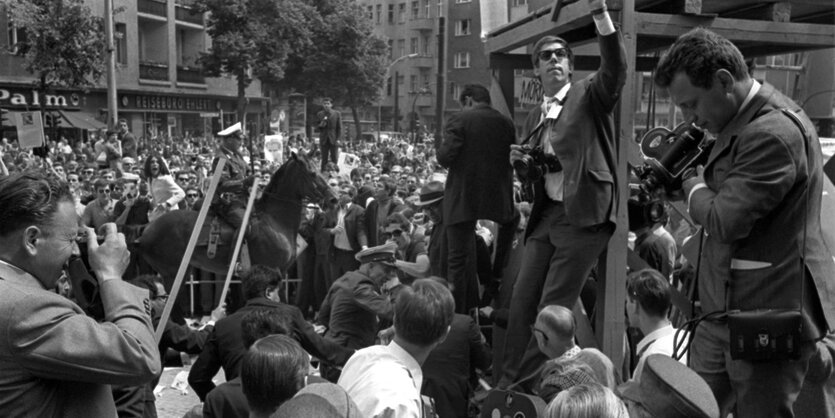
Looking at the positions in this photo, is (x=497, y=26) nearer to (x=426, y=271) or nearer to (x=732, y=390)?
(x=426, y=271)

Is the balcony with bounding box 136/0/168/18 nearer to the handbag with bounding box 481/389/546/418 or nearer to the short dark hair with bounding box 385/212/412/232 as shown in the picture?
the short dark hair with bounding box 385/212/412/232

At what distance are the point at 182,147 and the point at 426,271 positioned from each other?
1163 inches

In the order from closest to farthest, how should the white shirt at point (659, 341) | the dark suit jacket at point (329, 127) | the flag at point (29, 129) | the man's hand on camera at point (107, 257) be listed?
the man's hand on camera at point (107, 257) → the white shirt at point (659, 341) → the flag at point (29, 129) → the dark suit jacket at point (329, 127)

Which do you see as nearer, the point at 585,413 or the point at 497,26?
the point at 585,413

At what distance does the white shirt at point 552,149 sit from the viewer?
5.35 m

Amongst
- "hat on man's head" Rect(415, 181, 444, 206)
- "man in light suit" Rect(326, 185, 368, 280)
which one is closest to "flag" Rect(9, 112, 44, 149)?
"man in light suit" Rect(326, 185, 368, 280)

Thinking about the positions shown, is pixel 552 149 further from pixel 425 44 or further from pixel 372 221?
pixel 425 44

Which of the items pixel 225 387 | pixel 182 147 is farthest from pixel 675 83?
pixel 182 147

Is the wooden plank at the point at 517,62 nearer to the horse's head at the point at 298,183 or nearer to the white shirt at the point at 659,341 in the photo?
the white shirt at the point at 659,341

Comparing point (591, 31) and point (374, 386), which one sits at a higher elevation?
point (591, 31)

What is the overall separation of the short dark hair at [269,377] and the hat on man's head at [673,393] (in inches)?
54.0

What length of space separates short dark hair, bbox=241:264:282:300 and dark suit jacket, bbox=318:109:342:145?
17.2m

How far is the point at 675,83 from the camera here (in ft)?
11.1

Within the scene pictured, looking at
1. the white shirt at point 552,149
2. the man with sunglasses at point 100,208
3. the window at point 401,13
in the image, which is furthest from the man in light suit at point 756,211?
the window at point 401,13
